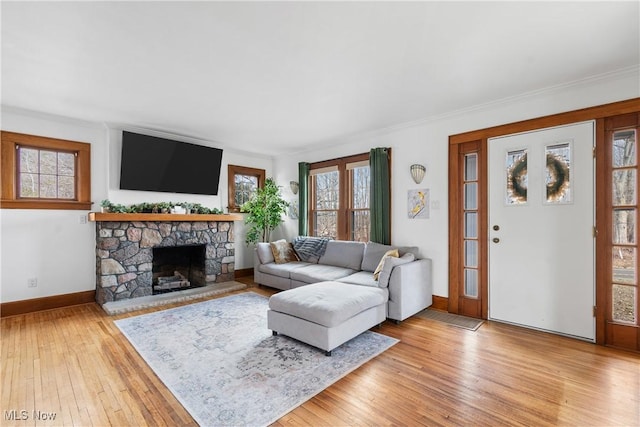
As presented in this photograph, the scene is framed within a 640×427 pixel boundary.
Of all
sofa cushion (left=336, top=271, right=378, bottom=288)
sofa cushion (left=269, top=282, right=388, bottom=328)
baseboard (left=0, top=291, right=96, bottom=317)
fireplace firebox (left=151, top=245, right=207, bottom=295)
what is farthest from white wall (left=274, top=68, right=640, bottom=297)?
baseboard (left=0, top=291, right=96, bottom=317)

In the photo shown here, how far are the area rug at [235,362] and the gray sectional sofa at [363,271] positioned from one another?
574mm

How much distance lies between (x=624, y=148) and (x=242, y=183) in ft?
17.9

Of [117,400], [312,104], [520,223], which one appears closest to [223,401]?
[117,400]

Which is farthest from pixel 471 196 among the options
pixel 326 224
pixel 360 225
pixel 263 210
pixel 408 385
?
pixel 263 210

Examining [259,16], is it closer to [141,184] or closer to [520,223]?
[520,223]

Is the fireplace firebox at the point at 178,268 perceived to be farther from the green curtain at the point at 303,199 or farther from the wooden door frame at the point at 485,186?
the wooden door frame at the point at 485,186

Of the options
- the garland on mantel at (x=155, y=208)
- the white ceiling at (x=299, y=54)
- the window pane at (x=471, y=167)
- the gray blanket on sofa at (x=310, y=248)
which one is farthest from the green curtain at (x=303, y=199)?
the window pane at (x=471, y=167)

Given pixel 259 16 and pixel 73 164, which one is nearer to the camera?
pixel 259 16

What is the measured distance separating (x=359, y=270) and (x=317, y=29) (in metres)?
3.17

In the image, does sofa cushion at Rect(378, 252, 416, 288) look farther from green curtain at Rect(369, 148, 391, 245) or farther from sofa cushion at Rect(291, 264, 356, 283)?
green curtain at Rect(369, 148, 391, 245)

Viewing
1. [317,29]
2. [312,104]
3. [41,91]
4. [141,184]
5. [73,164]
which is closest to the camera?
[317,29]

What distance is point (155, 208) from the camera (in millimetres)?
4469

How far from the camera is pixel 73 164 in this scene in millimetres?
4164

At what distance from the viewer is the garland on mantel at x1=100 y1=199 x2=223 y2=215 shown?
4.14 metres
